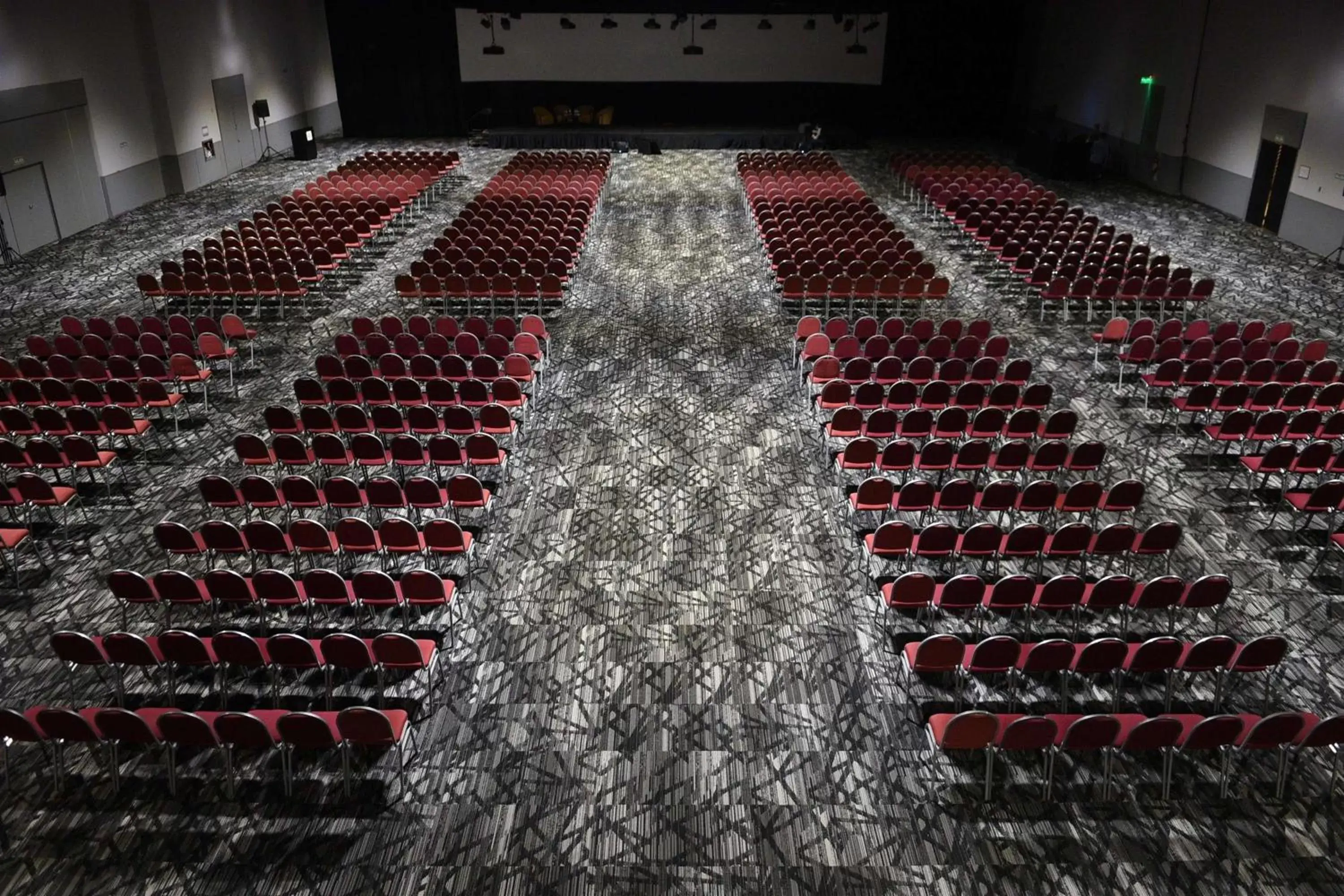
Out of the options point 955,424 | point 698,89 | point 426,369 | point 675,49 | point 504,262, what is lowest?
point 955,424

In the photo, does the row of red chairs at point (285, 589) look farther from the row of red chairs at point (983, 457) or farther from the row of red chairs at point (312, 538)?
the row of red chairs at point (983, 457)

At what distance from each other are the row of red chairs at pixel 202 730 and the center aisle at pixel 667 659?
70 cm

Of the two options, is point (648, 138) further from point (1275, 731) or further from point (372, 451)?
point (1275, 731)

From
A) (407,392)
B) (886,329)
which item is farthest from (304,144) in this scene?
(886,329)

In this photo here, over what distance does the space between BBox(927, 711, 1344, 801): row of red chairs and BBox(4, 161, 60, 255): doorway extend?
20061mm

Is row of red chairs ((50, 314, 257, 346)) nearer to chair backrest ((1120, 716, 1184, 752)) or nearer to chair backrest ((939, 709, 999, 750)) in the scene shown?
chair backrest ((939, 709, 999, 750))

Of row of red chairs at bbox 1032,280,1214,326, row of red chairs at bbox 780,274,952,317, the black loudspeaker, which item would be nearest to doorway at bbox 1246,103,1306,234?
row of red chairs at bbox 1032,280,1214,326

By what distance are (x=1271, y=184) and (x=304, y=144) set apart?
86.7ft

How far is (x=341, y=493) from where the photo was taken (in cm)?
823

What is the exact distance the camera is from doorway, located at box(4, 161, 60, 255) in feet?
59.8

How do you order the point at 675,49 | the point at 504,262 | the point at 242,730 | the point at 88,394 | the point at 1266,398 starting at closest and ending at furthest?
1. the point at 242,730
2. the point at 1266,398
3. the point at 88,394
4. the point at 504,262
5. the point at 675,49

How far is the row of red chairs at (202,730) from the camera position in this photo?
540 cm

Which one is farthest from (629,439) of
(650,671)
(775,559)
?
(650,671)

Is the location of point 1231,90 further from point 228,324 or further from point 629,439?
point 228,324
